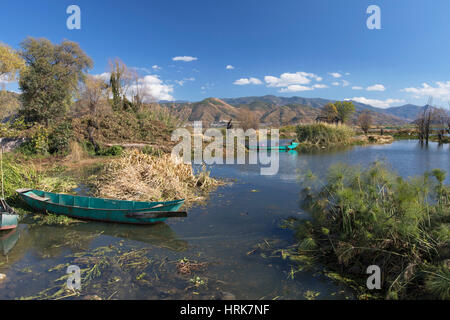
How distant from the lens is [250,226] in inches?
334

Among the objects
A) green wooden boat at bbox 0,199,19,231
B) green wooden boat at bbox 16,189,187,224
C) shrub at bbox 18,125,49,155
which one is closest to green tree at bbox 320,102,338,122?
shrub at bbox 18,125,49,155

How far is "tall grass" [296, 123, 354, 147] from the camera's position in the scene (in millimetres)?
34469

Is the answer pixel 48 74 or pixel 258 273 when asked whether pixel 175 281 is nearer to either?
pixel 258 273

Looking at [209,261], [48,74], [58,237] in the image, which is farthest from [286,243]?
[48,74]

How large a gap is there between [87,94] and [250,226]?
2354 centimetres

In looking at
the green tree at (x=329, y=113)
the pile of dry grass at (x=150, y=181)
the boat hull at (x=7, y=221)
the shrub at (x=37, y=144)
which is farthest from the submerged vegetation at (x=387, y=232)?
the green tree at (x=329, y=113)

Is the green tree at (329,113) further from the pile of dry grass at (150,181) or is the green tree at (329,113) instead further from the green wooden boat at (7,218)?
the green wooden boat at (7,218)

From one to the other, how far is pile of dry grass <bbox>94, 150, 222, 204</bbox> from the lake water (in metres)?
1.47

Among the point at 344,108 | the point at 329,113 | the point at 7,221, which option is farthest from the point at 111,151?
the point at 344,108

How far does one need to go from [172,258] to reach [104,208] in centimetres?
364

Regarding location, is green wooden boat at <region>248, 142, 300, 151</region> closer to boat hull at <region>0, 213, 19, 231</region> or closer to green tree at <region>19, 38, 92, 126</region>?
green tree at <region>19, 38, 92, 126</region>

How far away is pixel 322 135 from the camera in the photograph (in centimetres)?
3459

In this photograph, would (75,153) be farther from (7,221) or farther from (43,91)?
(7,221)

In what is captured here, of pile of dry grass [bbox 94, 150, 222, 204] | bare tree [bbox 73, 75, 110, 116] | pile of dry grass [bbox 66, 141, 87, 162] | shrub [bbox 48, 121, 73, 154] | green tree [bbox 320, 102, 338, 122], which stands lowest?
pile of dry grass [bbox 94, 150, 222, 204]
